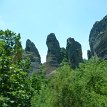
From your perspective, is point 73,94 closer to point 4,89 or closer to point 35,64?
point 4,89

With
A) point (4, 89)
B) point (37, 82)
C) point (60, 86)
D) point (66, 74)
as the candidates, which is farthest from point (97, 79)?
point (4, 89)

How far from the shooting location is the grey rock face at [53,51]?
433 ft

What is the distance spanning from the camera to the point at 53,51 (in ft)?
445

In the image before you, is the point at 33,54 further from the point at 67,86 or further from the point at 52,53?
the point at 67,86

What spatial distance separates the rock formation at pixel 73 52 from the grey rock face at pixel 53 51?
6.87 meters

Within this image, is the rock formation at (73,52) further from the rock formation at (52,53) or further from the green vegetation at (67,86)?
the green vegetation at (67,86)

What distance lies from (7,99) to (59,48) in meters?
130

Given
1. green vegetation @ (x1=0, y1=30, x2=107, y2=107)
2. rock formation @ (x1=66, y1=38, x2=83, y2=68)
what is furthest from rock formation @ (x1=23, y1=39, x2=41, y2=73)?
green vegetation @ (x1=0, y1=30, x2=107, y2=107)

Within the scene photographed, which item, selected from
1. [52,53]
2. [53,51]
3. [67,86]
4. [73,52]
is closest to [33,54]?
[52,53]

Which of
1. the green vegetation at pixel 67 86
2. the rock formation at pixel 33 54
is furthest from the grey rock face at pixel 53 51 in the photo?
the green vegetation at pixel 67 86

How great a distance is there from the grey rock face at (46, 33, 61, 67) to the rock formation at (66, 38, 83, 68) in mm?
6865

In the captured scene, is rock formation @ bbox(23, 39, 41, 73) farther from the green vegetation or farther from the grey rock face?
the green vegetation

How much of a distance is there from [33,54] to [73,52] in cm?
1661

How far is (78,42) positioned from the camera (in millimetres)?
130375
